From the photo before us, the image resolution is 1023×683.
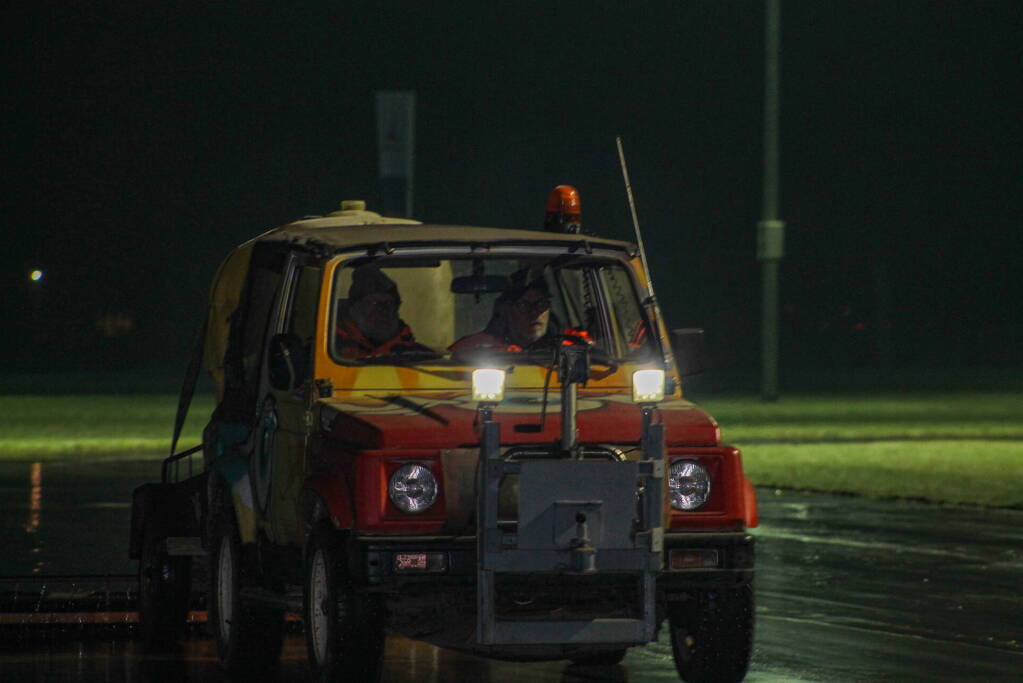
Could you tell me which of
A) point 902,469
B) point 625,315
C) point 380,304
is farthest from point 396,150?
point 380,304

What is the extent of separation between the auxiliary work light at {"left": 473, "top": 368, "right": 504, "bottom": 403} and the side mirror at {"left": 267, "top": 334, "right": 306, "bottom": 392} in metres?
1.00

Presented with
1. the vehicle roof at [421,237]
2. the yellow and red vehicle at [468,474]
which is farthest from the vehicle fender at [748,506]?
the vehicle roof at [421,237]

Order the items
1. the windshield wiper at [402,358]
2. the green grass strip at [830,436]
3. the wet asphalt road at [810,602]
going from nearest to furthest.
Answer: the windshield wiper at [402,358], the wet asphalt road at [810,602], the green grass strip at [830,436]

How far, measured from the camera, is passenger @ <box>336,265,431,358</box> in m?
10.1

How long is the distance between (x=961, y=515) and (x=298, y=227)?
9.23 m

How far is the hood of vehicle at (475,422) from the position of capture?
353 inches

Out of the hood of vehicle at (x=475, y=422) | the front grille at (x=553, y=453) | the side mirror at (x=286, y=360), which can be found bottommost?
the front grille at (x=553, y=453)

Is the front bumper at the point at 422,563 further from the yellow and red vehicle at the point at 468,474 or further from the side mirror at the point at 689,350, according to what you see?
the side mirror at the point at 689,350

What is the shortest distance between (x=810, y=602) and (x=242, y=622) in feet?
13.4

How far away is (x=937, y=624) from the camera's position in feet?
40.7

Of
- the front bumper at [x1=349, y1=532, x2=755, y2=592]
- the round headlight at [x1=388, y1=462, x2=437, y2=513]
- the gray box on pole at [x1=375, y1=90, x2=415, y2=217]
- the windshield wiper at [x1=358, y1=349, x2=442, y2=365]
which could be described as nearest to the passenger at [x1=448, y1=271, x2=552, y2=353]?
the windshield wiper at [x1=358, y1=349, x2=442, y2=365]

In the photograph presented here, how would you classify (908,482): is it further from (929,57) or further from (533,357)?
(929,57)

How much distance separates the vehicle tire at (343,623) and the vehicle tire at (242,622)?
A: 4.02 feet

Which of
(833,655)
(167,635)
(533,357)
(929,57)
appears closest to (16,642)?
(167,635)
